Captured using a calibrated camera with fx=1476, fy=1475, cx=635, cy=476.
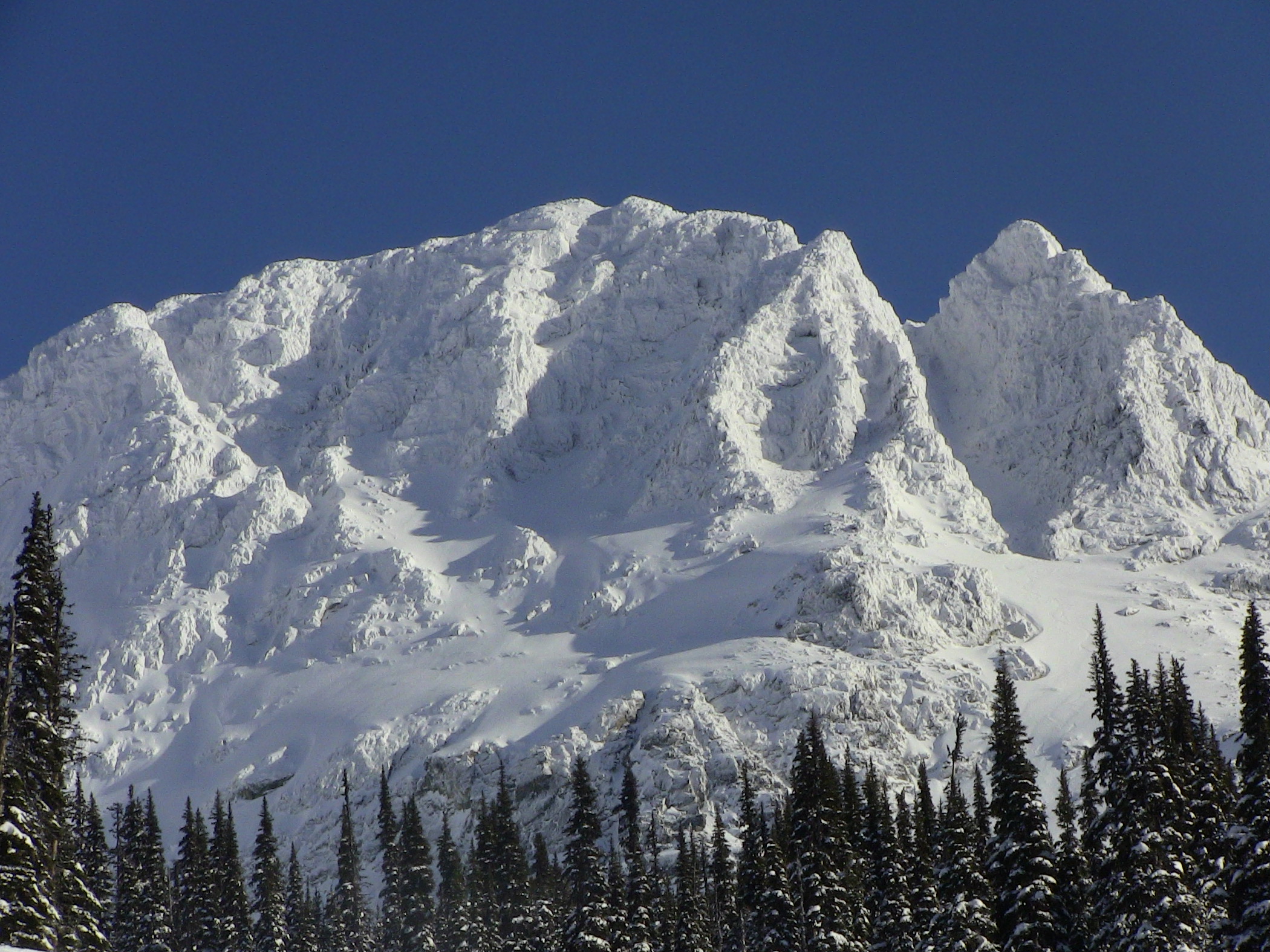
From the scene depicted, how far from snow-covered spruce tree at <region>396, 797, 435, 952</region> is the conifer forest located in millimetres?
228

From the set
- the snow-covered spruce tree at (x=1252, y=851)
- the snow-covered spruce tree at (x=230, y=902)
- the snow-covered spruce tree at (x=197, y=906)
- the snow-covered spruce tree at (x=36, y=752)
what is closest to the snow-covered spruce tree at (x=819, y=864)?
the snow-covered spruce tree at (x=1252, y=851)

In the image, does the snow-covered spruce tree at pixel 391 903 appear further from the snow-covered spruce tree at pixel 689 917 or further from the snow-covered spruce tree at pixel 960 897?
the snow-covered spruce tree at pixel 960 897

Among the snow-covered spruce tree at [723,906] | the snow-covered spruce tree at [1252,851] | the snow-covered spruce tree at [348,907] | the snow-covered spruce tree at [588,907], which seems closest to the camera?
the snow-covered spruce tree at [1252,851]

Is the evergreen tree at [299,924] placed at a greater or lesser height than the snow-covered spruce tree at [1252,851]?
lesser

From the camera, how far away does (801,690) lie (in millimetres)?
196375

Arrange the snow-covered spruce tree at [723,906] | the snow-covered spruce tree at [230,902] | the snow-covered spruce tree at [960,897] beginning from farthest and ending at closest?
the snow-covered spruce tree at [230,902] < the snow-covered spruce tree at [723,906] < the snow-covered spruce tree at [960,897]

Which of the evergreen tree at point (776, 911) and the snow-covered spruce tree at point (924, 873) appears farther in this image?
the evergreen tree at point (776, 911)

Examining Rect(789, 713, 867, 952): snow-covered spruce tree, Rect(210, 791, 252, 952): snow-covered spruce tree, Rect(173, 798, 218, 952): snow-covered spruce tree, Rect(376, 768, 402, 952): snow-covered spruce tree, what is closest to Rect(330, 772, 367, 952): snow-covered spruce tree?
Rect(376, 768, 402, 952): snow-covered spruce tree

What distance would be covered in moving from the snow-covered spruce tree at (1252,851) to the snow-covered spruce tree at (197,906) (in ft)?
256

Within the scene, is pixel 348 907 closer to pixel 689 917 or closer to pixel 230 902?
pixel 230 902

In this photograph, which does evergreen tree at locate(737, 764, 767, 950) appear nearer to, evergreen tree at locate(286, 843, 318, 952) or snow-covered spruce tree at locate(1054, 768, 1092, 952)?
snow-covered spruce tree at locate(1054, 768, 1092, 952)

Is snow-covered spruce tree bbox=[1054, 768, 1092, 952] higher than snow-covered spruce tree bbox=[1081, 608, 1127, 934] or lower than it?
lower

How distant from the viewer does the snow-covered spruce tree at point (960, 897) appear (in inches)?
2790

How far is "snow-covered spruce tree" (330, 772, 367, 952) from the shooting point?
128 m
